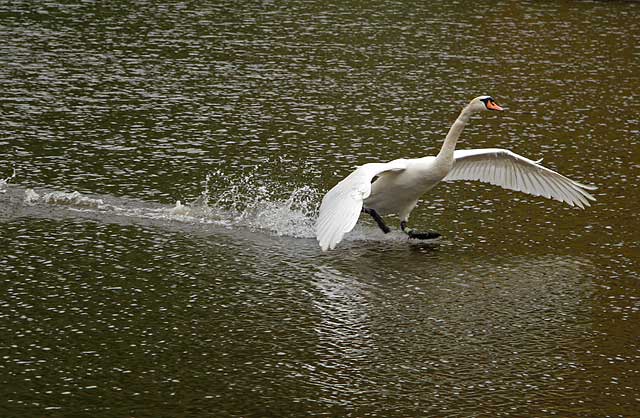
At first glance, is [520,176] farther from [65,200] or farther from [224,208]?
[65,200]

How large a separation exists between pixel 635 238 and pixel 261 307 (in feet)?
13.6

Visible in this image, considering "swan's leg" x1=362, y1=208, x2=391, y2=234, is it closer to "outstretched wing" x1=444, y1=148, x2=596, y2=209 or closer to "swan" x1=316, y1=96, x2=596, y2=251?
"swan" x1=316, y1=96, x2=596, y2=251

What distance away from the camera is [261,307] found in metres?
9.90

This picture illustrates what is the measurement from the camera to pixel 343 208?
10547 mm

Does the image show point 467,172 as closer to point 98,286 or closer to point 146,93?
point 98,286

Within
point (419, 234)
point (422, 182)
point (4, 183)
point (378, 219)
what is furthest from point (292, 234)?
point (4, 183)

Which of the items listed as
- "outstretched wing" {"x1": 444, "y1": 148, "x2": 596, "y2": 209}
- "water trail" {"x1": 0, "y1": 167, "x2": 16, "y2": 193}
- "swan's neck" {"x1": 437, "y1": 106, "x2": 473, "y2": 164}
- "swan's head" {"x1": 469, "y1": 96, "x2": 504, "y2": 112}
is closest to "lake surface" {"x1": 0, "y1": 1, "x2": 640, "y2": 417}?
"water trail" {"x1": 0, "y1": 167, "x2": 16, "y2": 193}

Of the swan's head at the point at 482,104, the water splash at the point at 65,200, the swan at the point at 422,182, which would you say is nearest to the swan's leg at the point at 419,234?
the swan at the point at 422,182

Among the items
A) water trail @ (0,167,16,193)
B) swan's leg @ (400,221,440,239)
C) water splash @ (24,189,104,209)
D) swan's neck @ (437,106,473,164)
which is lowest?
water trail @ (0,167,16,193)

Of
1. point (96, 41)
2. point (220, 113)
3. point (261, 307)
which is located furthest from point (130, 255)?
point (96, 41)

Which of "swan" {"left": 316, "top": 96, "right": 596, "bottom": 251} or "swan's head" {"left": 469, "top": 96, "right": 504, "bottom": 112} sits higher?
"swan's head" {"left": 469, "top": 96, "right": 504, "bottom": 112}

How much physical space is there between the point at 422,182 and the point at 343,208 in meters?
1.46

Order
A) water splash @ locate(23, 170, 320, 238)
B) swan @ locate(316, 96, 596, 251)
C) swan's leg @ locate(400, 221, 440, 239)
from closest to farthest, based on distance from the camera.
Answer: swan @ locate(316, 96, 596, 251), swan's leg @ locate(400, 221, 440, 239), water splash @ locate(23, 170, 320, 238)

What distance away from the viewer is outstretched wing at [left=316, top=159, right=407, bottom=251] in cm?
1030
